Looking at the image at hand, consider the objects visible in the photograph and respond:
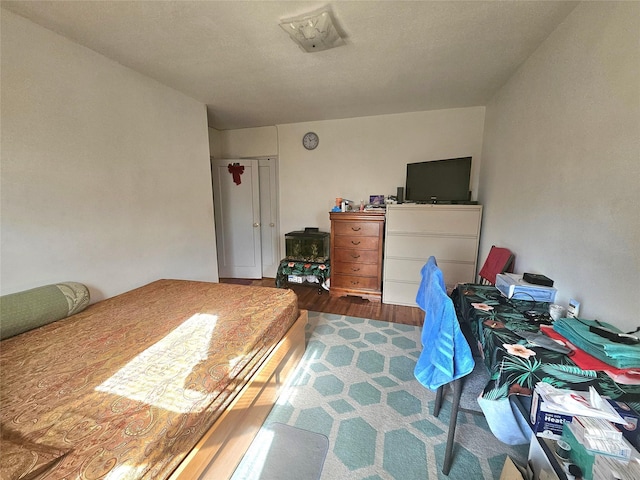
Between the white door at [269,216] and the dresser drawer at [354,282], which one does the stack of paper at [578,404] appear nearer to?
the dresser drawer at [354,282]

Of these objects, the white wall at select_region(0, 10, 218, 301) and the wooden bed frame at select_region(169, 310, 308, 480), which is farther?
the white wall at select_region(0, 10, 218, 301)

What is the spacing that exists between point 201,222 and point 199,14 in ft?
6.69

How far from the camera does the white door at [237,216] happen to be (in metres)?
4.07

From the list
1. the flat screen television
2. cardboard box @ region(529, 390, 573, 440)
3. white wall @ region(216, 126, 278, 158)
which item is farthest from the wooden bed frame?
white wall @ region(216, 126, 278, 158)

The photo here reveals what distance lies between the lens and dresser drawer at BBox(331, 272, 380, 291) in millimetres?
3318

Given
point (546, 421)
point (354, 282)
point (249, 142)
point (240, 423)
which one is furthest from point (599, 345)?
point (249, 142)

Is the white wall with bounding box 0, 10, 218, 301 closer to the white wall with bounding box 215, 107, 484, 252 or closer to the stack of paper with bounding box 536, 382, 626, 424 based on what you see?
the white wall with bounding box 215, 107, 484, 252

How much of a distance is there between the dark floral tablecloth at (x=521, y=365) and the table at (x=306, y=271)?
232 cm

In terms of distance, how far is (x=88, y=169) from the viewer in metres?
1.93

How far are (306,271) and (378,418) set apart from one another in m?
2.19

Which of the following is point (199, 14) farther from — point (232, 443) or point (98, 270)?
point (232, 443)

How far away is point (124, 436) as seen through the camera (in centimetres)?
84

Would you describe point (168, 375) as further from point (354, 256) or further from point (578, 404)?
point (354, 256)

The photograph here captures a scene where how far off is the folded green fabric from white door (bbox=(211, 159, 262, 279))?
12.6 feet
